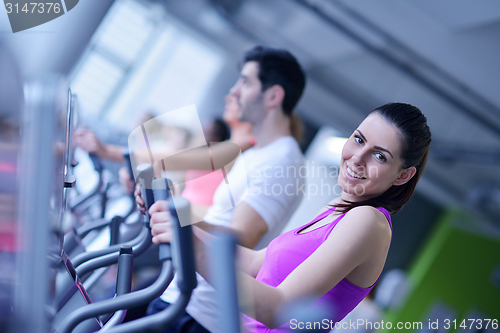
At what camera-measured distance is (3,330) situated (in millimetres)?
564

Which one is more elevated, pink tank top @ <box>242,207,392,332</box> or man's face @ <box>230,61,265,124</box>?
man's face @ <box>230,61,265,124</box>

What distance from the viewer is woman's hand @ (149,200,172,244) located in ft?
2.27

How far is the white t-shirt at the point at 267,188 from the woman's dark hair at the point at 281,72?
19cm

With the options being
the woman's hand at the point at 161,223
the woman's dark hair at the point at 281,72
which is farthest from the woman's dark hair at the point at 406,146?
the woman's dark hair at the point at 281,72

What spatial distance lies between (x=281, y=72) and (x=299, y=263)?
73 cm

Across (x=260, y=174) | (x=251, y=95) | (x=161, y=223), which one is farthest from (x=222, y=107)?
(x=161, y=223)

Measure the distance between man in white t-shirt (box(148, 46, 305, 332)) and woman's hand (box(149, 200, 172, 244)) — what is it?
1.30ft

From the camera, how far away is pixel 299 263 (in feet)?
2.96

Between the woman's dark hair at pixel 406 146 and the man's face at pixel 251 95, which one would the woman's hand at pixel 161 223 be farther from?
the man's face at pixel 251 95

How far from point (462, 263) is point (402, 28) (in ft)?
12.5

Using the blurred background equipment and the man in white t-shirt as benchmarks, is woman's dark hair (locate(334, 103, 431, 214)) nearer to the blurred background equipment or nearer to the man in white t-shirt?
the blurred background equipment

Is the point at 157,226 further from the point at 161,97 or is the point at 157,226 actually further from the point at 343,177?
the point at 161,97

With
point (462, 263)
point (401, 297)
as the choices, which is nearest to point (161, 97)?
point (401, 297)

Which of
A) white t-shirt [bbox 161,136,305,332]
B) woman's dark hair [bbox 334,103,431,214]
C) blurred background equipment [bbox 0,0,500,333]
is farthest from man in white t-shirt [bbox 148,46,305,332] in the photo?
woman's dark hair [bbox 334,103,431,214]
